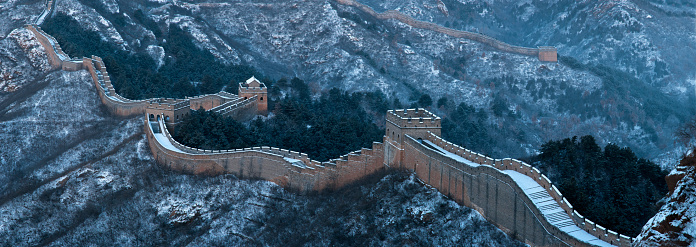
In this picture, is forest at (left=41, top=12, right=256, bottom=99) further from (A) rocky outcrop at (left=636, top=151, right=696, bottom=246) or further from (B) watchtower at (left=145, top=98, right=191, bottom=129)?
(A) rocky outcrop at (left=636, top=151, right=696, bottom=246)

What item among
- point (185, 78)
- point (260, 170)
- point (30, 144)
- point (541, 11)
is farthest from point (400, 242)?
point (541, 11)

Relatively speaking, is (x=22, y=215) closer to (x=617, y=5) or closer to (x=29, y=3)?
(x=29, y=3)

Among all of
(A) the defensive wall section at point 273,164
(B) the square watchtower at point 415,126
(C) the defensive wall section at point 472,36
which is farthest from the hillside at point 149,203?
(C) the defensive wall section at point 472,36

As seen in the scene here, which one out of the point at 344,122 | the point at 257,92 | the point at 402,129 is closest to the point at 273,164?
the point at 402,129

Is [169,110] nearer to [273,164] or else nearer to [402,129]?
[273,164]

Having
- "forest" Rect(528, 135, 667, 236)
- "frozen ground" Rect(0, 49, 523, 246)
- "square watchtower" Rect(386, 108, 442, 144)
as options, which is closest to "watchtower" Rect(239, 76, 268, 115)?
"frozen ground" Rect(0, 49, 523, 246)

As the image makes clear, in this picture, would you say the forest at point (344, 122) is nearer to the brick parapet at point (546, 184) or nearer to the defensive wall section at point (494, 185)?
the brick parapet at point (546, 184)
